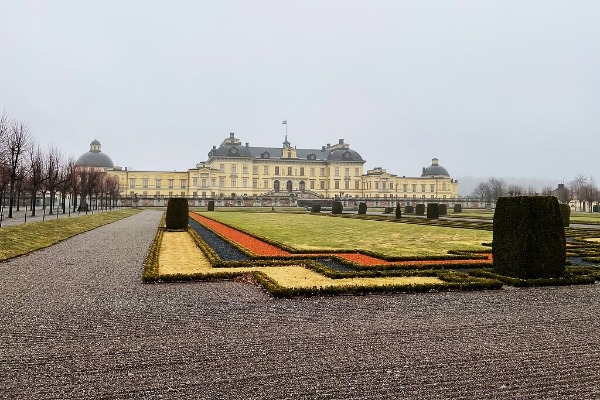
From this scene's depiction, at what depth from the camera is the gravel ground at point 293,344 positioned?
145 inches

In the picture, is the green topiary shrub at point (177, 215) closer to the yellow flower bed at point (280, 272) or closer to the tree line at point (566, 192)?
the yellow flower bed at point (280, 272)

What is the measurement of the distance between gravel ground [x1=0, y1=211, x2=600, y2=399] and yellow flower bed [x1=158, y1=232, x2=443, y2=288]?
92cm

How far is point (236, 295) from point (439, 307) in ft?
10.2

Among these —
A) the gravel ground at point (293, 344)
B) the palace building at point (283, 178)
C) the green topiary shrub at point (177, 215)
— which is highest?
the palace building at point (283, 178)

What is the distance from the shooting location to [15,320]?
5574 mm

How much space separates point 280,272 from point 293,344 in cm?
483

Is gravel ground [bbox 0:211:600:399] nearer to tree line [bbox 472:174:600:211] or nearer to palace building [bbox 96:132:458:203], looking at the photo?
tree line [bbox 472:174:600:211]

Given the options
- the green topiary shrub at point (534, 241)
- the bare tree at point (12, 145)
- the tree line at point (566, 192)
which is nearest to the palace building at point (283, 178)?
the tree line at point (566, 192)

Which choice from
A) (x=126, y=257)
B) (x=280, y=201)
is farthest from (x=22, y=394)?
(x=280, y=201)

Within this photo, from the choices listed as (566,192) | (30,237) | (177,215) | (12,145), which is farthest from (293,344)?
(566,192)

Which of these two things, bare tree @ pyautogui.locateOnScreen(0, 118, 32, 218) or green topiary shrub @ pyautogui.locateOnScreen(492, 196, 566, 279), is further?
bare tree @ pyautogui.locateOnScreen(0, 118, 32, 218)

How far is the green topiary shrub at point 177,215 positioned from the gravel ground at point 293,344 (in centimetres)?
1358

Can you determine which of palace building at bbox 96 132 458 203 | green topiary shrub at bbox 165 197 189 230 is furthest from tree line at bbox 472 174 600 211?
green topiary shrub at bbox 165 197 189 230

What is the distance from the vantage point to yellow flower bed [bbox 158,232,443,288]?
8102 mm
